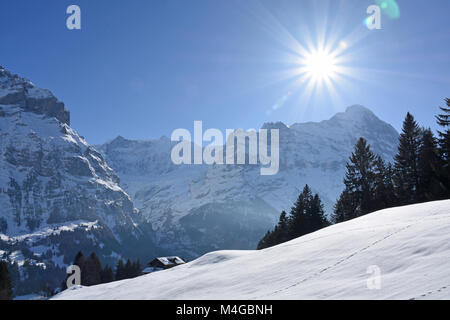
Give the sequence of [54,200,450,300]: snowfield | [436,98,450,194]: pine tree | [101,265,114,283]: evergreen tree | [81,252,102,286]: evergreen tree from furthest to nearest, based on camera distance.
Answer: [101,265,114,283]: evergreen tree < [81,252,102,286]: evergreen tree < [436,98,450,194]: pine tree < [54,200,450,300]: snowfield

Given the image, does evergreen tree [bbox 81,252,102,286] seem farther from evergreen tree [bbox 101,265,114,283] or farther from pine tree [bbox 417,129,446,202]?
pine tree [bbox 417,129,446,202]

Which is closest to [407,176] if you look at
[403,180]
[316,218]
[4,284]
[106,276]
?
[403,180]

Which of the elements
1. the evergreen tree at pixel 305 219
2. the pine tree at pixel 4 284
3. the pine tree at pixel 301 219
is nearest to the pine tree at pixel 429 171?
the evergreen tree at pixel 305 219

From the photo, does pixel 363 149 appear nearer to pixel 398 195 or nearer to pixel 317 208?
pixel 398 195

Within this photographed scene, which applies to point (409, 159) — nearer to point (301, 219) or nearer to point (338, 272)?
point (301, 219)

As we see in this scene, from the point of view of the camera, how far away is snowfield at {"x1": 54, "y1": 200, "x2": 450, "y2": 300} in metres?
7.51

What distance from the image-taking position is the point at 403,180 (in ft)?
133

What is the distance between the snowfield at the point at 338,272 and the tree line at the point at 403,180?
23.6 metres

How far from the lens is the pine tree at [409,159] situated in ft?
126

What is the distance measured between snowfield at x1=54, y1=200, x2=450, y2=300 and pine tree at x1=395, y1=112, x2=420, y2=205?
2652cm

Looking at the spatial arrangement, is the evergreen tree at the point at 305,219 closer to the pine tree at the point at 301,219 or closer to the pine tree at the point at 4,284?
the pine tree at the point at 301,219

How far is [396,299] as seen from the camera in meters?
6.62

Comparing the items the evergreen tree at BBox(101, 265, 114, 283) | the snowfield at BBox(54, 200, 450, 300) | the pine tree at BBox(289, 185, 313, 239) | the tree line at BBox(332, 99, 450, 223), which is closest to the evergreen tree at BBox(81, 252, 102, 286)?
the evergreen tree at BBox(101, 265, 114, 283)

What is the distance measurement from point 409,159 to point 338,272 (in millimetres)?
34154
